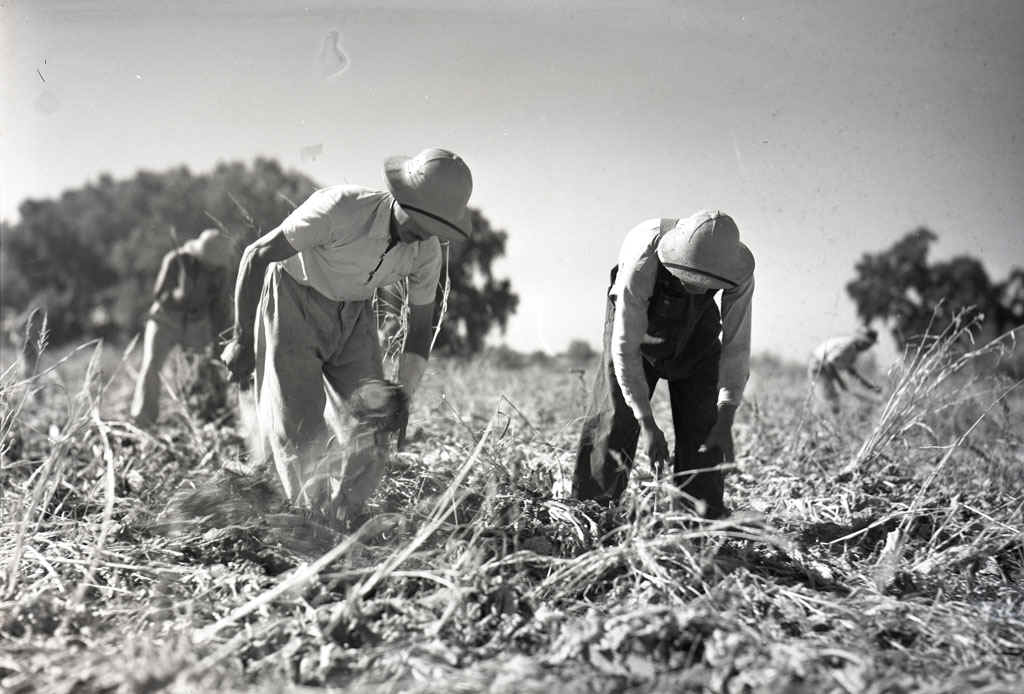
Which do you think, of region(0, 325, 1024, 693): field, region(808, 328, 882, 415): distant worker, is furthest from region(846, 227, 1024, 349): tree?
region(0, 325, 1024, 693): field

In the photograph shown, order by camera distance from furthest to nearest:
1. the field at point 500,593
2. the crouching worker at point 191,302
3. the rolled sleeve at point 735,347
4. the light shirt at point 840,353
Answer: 1. the light shirt at point 840,353
2. the crouching worker at point 191,302
3. the rolled sleeve at point 735,347
4. the field at point 500,593

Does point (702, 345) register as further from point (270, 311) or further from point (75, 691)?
point (75, 691)

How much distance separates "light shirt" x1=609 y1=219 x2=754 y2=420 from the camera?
3.22 metres

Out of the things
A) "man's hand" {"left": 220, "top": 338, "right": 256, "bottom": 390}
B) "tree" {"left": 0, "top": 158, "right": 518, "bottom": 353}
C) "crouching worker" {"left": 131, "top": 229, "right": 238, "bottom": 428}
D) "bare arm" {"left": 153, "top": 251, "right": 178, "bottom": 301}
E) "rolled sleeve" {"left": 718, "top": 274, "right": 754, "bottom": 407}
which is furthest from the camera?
"tree" {"left": 0, "top": 158, "right": 518, "bottom": 353}

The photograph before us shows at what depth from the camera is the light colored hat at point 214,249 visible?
6398 mm

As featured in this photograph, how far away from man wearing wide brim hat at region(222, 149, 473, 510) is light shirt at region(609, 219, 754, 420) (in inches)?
26.0

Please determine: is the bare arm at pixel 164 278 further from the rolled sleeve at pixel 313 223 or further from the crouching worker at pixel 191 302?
the rolled sleeve at pixel 313 223

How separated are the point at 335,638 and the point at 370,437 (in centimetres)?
91

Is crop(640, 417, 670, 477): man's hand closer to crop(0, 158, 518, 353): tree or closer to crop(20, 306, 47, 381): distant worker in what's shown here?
crop(20, 306, 47, 381): distant worker

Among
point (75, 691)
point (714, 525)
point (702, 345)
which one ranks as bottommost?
point (75, 691)

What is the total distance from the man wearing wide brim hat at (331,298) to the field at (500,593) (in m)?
0.37

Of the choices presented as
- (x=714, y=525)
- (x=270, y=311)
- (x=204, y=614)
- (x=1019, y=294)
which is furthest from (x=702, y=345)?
(x=1019, y=294)

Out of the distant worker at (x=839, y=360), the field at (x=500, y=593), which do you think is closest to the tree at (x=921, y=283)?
the distant worker at (x=839, y=360)

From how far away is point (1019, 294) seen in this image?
13.9 metres
